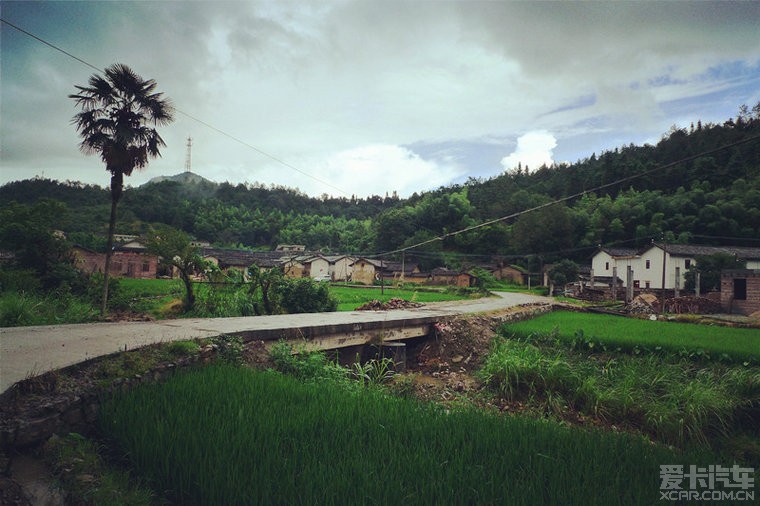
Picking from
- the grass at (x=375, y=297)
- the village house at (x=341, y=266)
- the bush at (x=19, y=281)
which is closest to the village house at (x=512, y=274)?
the village house at (x=341, y=266)

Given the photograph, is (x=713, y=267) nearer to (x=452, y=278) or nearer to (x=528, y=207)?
(x=452, y=278)

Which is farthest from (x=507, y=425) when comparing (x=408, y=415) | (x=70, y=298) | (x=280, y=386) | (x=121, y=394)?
(x=70, y=298)

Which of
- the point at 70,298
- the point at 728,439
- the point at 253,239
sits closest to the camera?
the point at 728,439

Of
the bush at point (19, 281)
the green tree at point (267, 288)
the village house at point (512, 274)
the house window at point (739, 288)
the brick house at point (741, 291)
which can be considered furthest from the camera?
the village house at point (512, 274)

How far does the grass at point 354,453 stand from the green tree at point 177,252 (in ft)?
26.8

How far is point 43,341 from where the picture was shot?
16.3 ft

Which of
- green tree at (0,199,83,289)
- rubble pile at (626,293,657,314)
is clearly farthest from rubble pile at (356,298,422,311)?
rubble pile at (626,293,657,314)

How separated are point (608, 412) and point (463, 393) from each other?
2.32 metres

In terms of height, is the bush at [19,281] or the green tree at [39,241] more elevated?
the green tree at [39,241]

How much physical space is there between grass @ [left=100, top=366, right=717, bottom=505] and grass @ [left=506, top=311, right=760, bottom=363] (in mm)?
6389

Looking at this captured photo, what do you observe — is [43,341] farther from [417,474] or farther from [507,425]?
[507,425]

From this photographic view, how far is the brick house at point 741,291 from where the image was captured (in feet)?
66.5

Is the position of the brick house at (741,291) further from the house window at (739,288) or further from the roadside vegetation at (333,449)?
the roadside vegetation at (333,449)

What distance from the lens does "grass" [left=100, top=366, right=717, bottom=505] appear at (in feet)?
7.80
